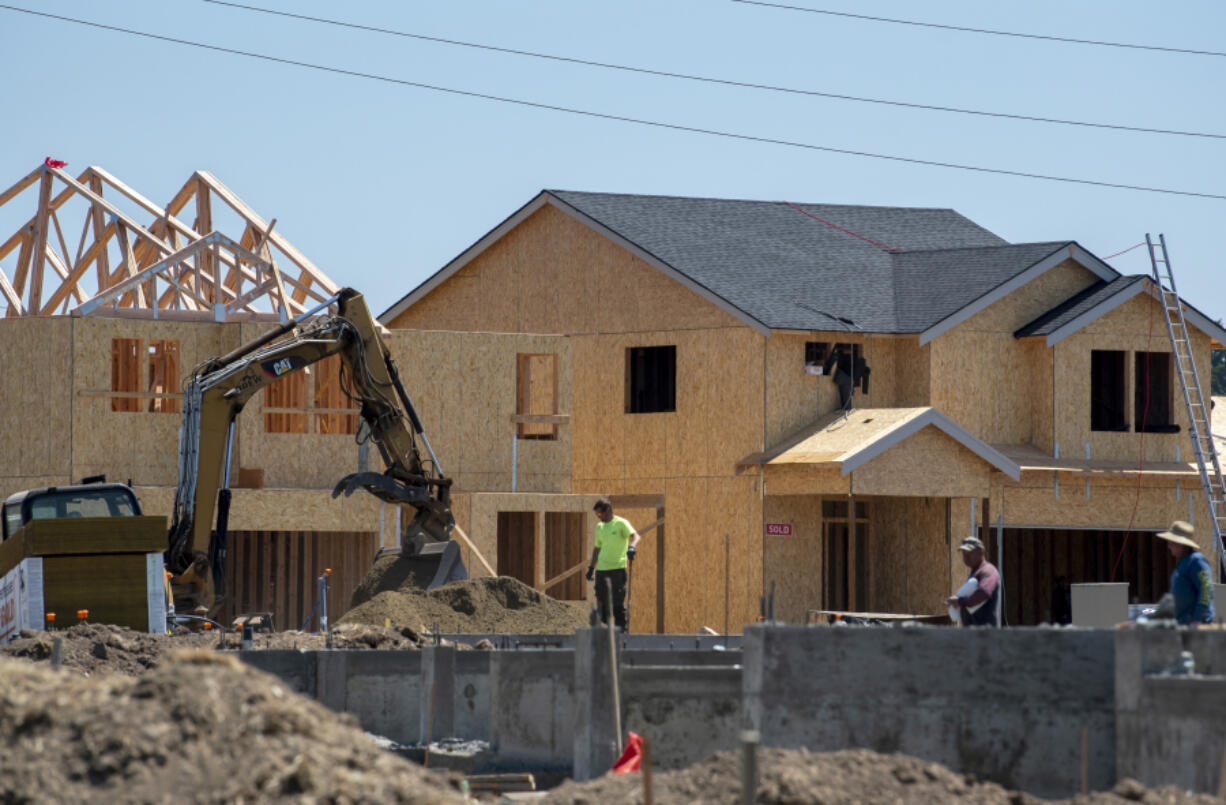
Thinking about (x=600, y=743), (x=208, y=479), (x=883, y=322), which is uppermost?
(x=883, y=322)

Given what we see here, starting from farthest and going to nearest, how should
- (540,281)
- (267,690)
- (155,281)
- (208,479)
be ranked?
(540,281) → (155,281) → (208,479) → (267,690)

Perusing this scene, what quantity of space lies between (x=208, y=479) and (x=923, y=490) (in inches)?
430

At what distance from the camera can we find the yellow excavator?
833 inches

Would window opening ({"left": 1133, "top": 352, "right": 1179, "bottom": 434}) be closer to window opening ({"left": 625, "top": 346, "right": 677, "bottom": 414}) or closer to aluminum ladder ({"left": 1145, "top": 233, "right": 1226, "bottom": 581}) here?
aluminum ladder ({"left": 1145, "top": 233, "right": 1226, "bottom": 581})

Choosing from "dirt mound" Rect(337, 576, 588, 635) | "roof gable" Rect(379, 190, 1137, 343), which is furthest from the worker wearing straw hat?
"roof gable" Rect(379, 190, 1137, 343)

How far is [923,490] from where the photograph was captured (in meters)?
27.2

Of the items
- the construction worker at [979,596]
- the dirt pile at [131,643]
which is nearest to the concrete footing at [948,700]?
Result: the construction worker at [979,596]

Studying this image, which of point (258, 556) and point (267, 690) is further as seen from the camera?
point (258, 556)

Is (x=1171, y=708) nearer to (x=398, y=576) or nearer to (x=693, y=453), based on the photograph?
(x=398, y=576)

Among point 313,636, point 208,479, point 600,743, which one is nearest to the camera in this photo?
point 600,743

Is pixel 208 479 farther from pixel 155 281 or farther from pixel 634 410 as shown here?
pixel 634 410

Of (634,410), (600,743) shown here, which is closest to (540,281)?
(634,410)

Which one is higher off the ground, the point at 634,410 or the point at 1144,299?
the point at 1144,299

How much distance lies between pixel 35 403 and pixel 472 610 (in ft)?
24.8
